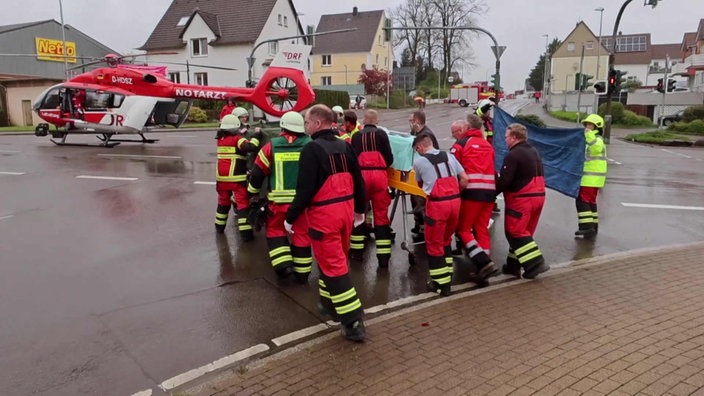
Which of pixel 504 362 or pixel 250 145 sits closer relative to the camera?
pixel 504 362

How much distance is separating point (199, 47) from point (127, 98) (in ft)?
96.4

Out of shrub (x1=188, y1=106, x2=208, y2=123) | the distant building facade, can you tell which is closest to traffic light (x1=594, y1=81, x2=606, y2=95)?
shrub (x1=188, y1=106, x2=208, y2=123)

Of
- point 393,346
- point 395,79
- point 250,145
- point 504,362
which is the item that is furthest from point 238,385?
point 395,79

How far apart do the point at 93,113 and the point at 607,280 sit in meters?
19.4

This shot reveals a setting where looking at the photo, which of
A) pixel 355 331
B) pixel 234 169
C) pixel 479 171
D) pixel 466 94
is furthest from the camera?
pixel 466 94

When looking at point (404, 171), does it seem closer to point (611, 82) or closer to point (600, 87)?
point (600, 87)

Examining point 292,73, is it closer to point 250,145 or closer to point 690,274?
point 250,145

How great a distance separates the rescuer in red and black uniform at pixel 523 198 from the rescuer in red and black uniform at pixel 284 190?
2.35 m

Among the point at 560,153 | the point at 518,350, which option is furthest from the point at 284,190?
the point at 560,153

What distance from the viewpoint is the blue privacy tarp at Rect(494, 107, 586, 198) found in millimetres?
8062

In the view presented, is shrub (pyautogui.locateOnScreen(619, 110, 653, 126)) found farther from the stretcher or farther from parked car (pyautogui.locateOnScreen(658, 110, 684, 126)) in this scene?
the stretcher

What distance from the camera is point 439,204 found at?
5.42 metres

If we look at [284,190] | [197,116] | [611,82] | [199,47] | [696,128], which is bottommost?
[696,128]

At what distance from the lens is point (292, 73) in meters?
18.5
